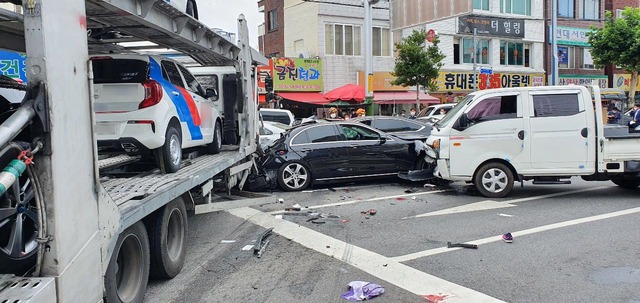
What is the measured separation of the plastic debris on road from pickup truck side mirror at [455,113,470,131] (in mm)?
5121

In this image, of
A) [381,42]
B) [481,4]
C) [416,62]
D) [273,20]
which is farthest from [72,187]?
[481,4]

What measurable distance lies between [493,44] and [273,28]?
1417 cm

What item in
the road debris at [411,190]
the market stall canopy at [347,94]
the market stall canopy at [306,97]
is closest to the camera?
the road debris at [411,190]

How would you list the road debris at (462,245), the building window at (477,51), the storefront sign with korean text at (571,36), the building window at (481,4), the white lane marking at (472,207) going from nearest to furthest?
the road debris at (462,245) → the white lane marking at (472,207) → the building window at (481,4) → the building window at (477,51) → the storefront sign with korean text at (571,36)

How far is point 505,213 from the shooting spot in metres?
8.35

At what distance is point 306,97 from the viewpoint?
2756cm

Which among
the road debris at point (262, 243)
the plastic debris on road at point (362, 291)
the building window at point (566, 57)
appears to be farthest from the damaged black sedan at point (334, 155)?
the building window at point (566, 57)

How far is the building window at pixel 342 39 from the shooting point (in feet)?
94.4

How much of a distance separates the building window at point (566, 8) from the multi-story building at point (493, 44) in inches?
70.1

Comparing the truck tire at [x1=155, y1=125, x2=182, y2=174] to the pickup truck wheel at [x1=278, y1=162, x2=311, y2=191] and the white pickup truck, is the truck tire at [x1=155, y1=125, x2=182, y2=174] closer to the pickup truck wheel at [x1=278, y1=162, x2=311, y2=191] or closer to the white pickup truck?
the pickup truck wheel at [x1=278, y1=162, x2=311, y2=191]

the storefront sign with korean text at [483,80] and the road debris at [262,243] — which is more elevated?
the storefront sign with korean text at [483,80]

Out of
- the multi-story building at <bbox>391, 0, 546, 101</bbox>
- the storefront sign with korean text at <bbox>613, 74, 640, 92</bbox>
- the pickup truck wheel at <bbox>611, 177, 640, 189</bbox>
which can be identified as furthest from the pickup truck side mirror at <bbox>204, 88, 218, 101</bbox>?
the storefront sign with korean text at <bbox>613, 74, 640, 92</bbox>

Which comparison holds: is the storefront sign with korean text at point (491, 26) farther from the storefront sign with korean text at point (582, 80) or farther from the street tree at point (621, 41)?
the street tree at point (621, 41)

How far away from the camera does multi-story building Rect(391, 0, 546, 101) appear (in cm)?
3169
